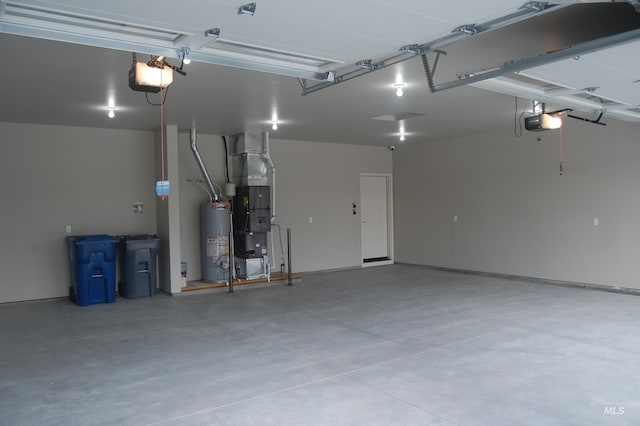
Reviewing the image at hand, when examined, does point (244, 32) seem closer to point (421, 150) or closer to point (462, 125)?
point (462, 125)

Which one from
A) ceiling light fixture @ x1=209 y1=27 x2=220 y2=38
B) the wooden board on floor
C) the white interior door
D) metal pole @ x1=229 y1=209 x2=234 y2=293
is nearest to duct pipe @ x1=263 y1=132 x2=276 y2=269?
the wooden board on floor

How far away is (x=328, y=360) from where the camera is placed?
167 inches

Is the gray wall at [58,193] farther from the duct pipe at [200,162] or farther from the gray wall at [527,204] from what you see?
the gray wall at [527,204]

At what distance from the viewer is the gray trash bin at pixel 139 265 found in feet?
23.3

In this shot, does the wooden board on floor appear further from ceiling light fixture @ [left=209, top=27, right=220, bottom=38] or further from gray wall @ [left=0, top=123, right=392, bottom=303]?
ceiling light fixture @ [left=209, top=27, right=220, bottom=38]

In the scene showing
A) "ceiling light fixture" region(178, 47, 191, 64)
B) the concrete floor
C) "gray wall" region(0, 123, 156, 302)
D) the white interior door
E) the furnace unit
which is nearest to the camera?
"ceiling light fixture" region(178, 47, 191, 64)

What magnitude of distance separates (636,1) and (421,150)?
7630 millimetres

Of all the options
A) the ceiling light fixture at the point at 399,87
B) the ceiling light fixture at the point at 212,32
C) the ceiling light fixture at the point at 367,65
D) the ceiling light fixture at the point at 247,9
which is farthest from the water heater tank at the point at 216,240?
the ceiling light fixture at the point at 247,9

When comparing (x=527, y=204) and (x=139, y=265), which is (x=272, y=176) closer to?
(x=139, y=265)

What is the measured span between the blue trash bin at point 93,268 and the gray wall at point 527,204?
19.5 feet

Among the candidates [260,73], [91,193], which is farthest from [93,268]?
[260,73]

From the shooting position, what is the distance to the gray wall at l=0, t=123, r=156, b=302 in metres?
6.80

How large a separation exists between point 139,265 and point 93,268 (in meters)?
0.65

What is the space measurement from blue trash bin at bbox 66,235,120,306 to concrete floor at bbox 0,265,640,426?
236 mm
